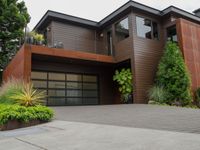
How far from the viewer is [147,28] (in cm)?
1655

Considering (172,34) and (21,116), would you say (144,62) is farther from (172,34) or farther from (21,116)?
(21,116)

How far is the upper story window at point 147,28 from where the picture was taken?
15953mm

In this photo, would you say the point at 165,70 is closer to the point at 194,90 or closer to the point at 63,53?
the point at 194,90

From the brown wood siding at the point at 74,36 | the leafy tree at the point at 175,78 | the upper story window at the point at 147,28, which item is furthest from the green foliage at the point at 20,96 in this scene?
the upper story window at the point at 147,28

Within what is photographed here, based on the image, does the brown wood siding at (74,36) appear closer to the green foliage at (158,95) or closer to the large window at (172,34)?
the large window at (172,34)

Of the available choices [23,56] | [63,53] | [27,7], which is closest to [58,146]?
[23,56]

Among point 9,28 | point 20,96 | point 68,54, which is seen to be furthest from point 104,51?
point 20,96

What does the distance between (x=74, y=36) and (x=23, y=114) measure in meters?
10.6

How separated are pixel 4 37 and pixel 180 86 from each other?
15357mm

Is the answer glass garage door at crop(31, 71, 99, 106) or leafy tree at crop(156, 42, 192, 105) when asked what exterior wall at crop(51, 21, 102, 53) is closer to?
glass garage door at crop(31, 71, 99, 106)

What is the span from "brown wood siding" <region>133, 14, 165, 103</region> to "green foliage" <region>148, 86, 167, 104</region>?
662mm

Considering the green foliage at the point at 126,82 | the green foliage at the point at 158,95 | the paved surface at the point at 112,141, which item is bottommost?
the paved surface at the point at 112,141

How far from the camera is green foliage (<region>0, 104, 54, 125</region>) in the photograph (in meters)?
8.27

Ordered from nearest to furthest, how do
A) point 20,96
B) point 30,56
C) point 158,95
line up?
1. point 20,96
2. point 30,56
3. point 158,95
